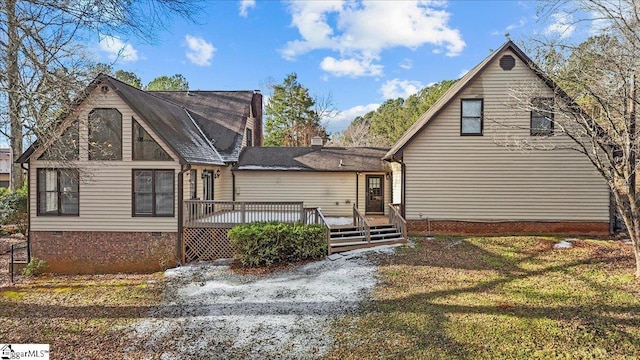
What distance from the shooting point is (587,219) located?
1328cm

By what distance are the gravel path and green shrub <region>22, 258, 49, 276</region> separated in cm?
500

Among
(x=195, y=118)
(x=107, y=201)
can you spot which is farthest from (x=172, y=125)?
(x=195, y=118)

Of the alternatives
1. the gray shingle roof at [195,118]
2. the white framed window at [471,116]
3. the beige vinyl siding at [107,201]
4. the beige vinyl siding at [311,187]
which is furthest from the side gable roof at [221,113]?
the white framed window at [471,116]

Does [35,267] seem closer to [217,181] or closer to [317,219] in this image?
[217,181]

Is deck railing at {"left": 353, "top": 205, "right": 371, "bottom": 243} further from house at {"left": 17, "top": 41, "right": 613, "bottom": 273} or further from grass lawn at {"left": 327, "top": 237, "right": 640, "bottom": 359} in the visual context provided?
grass lawn at {"left": 327, "top": 237, "right": 640, "bottom": 359}

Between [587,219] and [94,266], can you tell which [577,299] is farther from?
[94,266]

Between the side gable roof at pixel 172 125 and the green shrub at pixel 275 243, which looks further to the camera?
the side gable roof at pixel 172 125

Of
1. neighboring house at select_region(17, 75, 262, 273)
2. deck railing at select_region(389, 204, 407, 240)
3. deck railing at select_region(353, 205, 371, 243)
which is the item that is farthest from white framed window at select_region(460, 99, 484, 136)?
neighboring house at select_region(17, 75, 262, 273)

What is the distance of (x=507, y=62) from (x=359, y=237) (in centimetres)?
849

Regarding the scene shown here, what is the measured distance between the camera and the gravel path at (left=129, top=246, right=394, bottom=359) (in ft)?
19.8

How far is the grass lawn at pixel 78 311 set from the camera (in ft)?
20.9

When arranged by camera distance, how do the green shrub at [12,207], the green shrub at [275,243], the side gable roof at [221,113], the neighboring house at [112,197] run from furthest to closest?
the side gable roof at [221,113], the green shrub at [12,207], the neighboring house at [112,197], the green shrub at [275,243]

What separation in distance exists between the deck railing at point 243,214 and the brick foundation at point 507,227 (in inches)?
178

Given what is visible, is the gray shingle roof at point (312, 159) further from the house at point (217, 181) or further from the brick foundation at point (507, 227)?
the brick foundation at point (507, 227)
